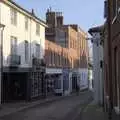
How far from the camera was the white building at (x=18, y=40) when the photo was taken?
136ft

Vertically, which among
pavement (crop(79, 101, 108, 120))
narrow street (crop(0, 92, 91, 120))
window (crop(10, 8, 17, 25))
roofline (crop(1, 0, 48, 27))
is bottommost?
narrow street (crop(0, 92, 91, 120))

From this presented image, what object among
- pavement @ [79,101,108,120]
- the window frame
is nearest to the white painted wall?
the window frame

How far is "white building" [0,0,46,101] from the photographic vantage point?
136 ft

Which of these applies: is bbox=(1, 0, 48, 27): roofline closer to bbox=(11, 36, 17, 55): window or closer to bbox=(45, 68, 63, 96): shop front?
bbox=(11, 36, 17, 55): window

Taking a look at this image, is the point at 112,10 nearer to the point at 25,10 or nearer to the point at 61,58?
the point at 25,10

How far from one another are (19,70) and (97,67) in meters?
9.76

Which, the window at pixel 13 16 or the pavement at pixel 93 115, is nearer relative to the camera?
the pavement at pixel 93 115

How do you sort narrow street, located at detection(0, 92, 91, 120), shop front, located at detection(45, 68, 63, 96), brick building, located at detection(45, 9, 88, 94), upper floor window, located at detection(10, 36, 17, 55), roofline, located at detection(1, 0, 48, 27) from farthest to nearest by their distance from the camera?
brick building, located at detection(45, 9, 88, 94) → shop front, located at detection(45, 68, 63, 96) → upper floor window, located at detection(10, 36, 17, 55) → roofline, located at detection(1, 0, 48, 27) → narrow street, located at detection(0, 92, 91, 120)

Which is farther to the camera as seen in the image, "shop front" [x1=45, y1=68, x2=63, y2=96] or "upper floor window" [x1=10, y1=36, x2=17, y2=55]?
"shop front" [x1=45, y1=68, x2=63, y2=96]

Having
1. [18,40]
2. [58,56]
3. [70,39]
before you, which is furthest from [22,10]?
[70,39]

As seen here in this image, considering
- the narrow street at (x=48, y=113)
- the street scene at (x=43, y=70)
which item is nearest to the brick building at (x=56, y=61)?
the street scene at (x=43, y=70)

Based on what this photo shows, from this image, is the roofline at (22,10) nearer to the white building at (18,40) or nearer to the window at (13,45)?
the white building at (18,40)

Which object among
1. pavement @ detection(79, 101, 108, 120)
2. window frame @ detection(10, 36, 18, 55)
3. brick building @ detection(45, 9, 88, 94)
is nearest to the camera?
pavement @ detection(79, 101, 108, 120)

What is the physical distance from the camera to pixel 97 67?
38781 millimetres
